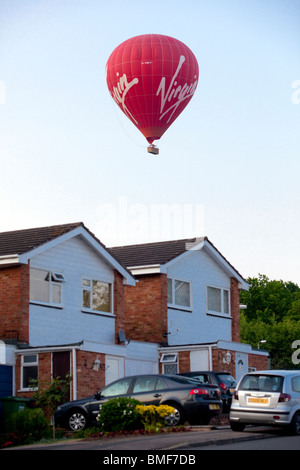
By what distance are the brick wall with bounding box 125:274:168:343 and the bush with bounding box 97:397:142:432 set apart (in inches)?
587

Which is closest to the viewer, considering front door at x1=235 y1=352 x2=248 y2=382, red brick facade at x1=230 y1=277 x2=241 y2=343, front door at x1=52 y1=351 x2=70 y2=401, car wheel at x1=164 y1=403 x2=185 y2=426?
car wheel at x1=164 y1=403 x2=185 y2=426

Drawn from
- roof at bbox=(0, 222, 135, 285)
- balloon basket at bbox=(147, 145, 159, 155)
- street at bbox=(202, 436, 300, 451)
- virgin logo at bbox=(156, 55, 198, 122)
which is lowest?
street at bbox=(202, 436, 300, 451)

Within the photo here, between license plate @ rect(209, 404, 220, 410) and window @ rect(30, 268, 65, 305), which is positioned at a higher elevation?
window @ rect(30, 268, 65, 305)

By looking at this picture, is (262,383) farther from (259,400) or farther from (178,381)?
(178,381)

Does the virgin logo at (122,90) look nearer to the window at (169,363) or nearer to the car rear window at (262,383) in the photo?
the window at (169,363)

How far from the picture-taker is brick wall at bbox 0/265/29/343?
29938 millimetres

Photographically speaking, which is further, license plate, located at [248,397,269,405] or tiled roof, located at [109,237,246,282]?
tiled roof, located at [109,237,246,282]

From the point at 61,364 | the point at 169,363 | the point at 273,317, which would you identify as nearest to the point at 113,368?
the point at 61,364

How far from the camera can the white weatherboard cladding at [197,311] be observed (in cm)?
3744

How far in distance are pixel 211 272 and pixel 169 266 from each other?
362 centimetres

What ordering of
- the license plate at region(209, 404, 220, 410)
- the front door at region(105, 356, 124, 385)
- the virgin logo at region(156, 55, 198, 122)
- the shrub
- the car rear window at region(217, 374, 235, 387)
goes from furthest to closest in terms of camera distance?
the virgin logo at region(156, 55, 198, 122), the front door at region(105, 356, 124, 385), the car rear window at region(217, 374, 235, 387), the license plate at region(209, 404, 220, 410), the shrub

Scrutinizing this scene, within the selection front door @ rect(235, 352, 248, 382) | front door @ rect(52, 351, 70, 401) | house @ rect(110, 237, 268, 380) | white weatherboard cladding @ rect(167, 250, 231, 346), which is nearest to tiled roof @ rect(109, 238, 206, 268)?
house @ rect(110, 237, 268, 380)

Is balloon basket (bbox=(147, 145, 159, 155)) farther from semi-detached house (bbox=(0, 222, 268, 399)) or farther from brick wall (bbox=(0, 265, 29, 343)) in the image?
brick wall (bbox=(0, 265, 29, 343))
